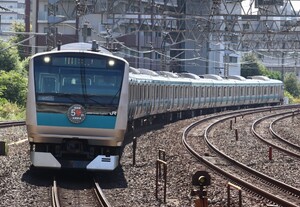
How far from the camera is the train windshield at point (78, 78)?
12422mm

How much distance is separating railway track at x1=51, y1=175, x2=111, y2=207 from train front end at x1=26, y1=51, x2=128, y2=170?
0.53 meters

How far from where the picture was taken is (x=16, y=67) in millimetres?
51594

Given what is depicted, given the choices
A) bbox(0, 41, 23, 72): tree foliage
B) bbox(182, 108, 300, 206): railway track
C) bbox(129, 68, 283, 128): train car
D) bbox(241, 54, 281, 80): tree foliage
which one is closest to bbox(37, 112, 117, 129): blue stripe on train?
bbox(182, 108, 300, 206): railway track

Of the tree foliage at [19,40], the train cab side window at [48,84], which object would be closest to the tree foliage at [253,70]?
the tree foliage at [19,40]

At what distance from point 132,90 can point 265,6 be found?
39.0 feet

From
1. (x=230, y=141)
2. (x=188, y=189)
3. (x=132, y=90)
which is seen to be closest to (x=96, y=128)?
(x=188, y=189)

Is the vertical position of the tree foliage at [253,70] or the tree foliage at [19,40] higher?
the tree foliage at [19,40]

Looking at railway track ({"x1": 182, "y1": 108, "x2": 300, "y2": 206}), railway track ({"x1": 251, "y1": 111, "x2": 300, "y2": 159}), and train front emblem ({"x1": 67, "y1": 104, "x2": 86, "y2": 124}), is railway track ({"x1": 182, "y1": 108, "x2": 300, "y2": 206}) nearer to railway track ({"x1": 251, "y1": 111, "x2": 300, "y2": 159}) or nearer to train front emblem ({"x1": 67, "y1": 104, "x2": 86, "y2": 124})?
railway track ({"x1": 251, "y1": 111, "x2": 300, "y2": 159})

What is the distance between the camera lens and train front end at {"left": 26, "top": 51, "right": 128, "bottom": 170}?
40.3 ft

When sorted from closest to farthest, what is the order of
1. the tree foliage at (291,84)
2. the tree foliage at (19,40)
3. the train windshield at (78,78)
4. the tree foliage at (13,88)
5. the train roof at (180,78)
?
1. the train windshield at (78,78)
2. the train roof at (180,78)
3. the tree foliage at (13,88)
4. the tree foliage at (19,40)
5. the tree foliage at (291,84)

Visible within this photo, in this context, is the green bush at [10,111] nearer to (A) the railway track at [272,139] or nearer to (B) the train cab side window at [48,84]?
(A) the railway track at [272,139]

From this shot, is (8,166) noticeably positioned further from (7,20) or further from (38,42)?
(7,20)

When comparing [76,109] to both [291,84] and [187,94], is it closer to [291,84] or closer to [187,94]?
[187,94]

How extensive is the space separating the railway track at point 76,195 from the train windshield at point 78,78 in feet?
5.09
